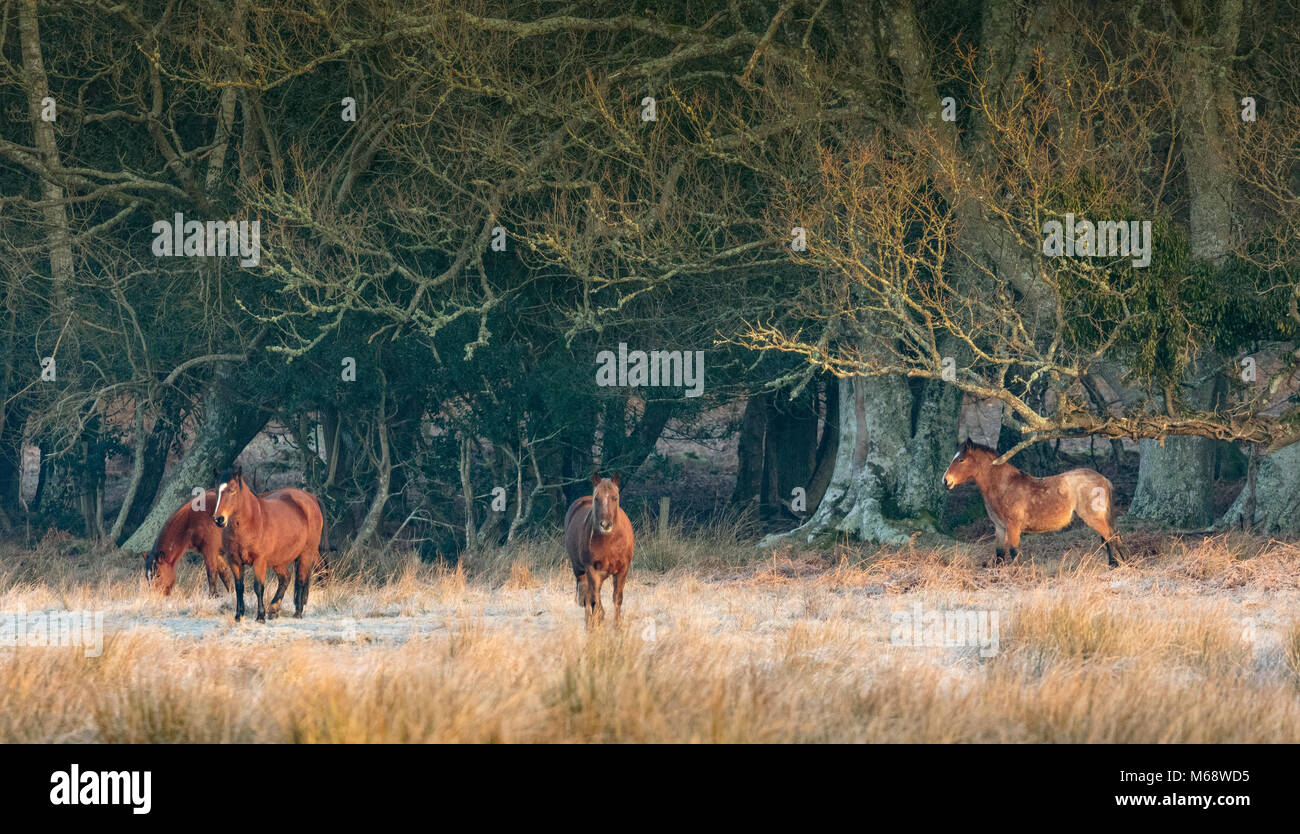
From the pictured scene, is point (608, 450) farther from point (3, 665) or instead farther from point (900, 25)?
point (3, 665)

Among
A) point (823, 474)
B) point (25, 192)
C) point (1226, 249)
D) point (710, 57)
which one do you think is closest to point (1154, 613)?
point (1226, 249)

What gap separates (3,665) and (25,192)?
15.1 metres

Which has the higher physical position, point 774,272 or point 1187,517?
point 774,272

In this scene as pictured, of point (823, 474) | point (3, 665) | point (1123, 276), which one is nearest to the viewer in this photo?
point (3, 665)

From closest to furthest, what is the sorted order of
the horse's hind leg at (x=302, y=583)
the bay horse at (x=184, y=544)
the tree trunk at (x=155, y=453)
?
the horse's hind leg at (x=302, y=583)
the bay horse at (x=184, y=544)
the tree trunk at (x=155, y=453)

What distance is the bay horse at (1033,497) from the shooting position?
681 inches

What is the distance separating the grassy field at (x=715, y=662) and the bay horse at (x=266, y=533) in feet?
1.46

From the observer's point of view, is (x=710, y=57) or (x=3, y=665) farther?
(x=710, y=57)

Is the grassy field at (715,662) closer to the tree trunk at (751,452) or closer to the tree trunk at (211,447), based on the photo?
the tree trunk at (211,447)

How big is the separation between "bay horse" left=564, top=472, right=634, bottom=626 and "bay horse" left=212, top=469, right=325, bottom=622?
3016 millimetres

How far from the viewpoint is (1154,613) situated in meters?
13.2

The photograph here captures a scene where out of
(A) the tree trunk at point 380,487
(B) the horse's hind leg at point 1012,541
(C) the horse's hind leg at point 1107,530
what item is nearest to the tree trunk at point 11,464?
(A) the tree trunk at point 380,487
